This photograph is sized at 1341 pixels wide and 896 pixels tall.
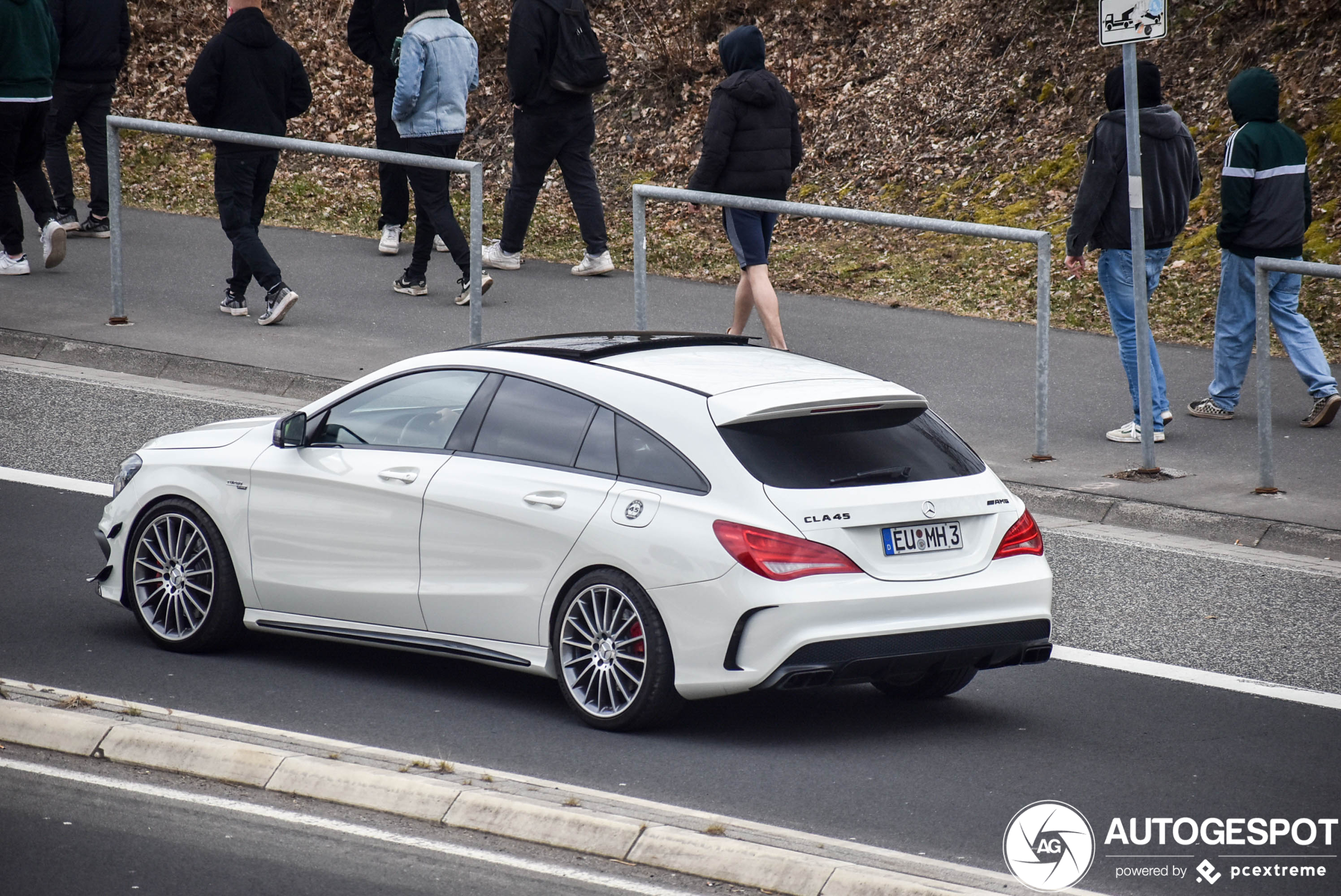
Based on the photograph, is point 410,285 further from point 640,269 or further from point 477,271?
point 640,269

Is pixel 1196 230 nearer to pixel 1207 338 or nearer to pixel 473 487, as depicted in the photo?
pixel 1207 338

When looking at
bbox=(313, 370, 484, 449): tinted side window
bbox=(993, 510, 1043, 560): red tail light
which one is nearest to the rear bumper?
bbox=(993, 510, 1043, 560): red tail light

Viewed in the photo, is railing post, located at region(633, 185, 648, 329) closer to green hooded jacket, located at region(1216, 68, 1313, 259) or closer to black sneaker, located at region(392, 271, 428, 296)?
black sneaker, located at region(392, 271, 428, 296)

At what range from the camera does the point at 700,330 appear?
469 inches

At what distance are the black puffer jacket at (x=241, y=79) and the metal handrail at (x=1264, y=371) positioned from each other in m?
7.14

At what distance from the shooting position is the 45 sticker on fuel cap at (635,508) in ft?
21.6

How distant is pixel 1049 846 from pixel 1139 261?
582 centimetres

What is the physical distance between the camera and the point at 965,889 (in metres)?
5.04

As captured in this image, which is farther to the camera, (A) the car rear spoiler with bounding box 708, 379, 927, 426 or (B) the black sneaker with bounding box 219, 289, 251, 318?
(B) the black sneaker with bounding box 219, 289, 251, 318

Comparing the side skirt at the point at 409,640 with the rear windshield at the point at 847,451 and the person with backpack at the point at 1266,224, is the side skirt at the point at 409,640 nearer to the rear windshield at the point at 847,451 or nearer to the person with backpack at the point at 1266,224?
the rear windshield at the point at 847,451

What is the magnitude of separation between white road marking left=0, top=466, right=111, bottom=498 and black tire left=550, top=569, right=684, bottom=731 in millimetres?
4392

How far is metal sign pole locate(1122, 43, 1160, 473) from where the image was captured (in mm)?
10570

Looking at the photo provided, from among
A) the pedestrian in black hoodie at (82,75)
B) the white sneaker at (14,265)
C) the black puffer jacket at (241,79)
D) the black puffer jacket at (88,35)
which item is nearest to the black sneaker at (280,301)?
the black puffer jacket at (241,79)

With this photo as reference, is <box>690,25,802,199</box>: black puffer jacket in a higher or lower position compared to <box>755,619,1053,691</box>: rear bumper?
higher
